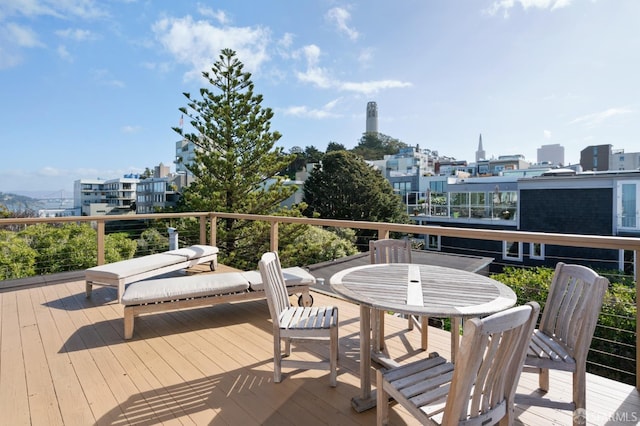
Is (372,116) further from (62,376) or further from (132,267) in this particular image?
(62,376)

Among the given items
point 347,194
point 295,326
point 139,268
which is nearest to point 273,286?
point 295,326

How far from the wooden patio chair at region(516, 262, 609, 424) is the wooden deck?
24cm

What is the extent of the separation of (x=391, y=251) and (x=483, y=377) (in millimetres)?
1788

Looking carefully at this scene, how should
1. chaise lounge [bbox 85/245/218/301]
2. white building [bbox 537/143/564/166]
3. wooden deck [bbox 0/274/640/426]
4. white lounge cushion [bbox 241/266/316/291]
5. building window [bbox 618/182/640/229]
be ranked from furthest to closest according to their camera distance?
white building [bbox 537/143/564/166] → building window [bbox 618/182/640/229] → chaise lounge [bbox 85/245/218/301] → white lounge cushion [bbox 241/266/316/291] → wooden deck [bbox 0/274/640/426]

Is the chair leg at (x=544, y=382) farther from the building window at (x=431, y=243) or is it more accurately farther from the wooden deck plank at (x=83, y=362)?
the building window at (x=431, y=243)

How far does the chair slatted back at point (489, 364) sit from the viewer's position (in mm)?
1014

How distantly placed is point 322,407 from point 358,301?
2.12ft

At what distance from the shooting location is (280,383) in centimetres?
211

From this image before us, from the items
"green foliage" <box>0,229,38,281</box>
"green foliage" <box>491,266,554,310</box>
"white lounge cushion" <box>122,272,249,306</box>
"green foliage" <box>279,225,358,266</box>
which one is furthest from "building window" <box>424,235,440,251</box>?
"white lounge cushion" <box>122,272,249,306</box>

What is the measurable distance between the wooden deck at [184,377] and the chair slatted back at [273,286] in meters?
0.44

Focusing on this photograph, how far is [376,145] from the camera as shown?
50812mm

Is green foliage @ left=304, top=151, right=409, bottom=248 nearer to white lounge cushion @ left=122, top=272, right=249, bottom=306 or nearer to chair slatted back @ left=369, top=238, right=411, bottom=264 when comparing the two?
white lounge cushion @ left=122, top=272, right=249, bottom=306

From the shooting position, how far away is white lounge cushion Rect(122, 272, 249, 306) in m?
2.85

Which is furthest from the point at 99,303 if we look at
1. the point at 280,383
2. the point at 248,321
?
the point at 280,383
